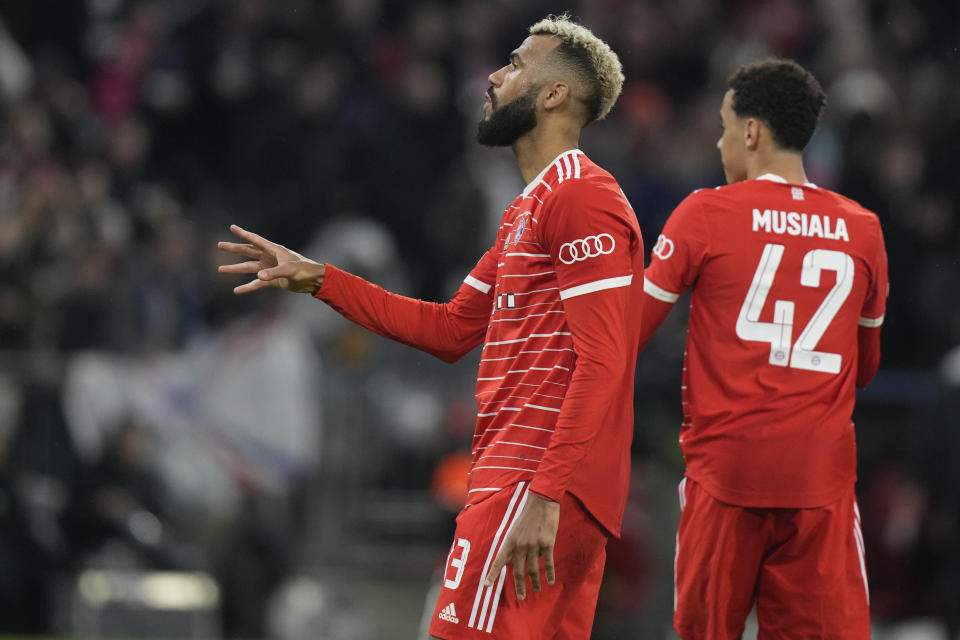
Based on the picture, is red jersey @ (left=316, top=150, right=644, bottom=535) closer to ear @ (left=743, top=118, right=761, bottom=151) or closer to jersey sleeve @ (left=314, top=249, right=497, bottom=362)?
jersey sleeve @ (left=314, top=249, right=497, bottom=362)

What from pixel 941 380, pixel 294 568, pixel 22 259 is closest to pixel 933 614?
pixel 941 380

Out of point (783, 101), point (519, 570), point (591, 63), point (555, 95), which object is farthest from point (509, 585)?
point (783, 101)

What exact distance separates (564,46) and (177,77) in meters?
9.00

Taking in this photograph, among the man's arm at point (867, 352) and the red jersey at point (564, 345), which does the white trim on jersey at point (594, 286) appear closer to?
the red jersey at point (564, 345)

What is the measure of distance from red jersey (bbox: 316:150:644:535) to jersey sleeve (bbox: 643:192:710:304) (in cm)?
51

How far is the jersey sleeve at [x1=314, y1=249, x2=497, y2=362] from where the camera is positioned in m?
4.75

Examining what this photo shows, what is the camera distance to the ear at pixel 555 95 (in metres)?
4.45

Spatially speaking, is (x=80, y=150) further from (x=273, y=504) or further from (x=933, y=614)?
(x=933, y=614)

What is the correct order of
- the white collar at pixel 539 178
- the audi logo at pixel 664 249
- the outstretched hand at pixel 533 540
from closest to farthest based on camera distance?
the outstretched hand at pixel 533 540 → the white collar at pixel 539 178 → the audi logo at pixel 664 249

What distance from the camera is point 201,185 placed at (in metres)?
12.2

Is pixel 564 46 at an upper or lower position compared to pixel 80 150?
lower

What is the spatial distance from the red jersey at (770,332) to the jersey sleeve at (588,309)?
2.11 ft

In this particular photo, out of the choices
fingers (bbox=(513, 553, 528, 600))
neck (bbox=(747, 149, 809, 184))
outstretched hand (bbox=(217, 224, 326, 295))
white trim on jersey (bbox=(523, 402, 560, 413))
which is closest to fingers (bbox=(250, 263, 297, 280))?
outstretched hand (bbox=(217, 224, 326, 295))

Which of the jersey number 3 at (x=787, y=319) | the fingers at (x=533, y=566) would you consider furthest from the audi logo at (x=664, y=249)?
the fingers at (x=533, y=566)
